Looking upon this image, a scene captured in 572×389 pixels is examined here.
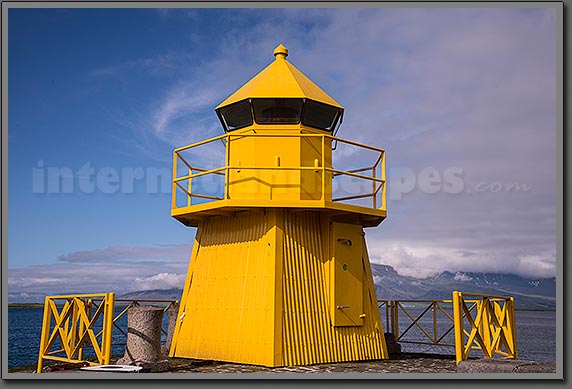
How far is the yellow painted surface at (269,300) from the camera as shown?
13.1 m

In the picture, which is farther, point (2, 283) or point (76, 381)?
point (2, 283)

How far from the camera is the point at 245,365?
13.0 meters

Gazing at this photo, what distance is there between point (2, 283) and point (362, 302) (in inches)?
306

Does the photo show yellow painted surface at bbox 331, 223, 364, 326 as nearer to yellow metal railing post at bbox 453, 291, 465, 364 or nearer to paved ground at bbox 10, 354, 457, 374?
paved ground at bbox 10, 354, 457, 374

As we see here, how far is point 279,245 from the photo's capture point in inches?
531

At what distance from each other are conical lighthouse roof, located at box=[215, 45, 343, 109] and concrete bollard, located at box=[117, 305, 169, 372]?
5.30m

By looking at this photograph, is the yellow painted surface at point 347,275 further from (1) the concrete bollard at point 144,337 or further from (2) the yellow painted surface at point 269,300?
(1) the concrete bollard at point 144,337

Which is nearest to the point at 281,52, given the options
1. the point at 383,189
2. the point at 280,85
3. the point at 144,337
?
the point at 280,85

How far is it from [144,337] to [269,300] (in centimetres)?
263

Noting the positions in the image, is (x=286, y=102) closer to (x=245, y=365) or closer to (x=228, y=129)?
(x=228, y=129)

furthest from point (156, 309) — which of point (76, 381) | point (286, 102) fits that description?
point (286, 102)

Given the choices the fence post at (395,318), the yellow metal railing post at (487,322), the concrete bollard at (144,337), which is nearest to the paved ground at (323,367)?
the concrete bollard at (144,337)

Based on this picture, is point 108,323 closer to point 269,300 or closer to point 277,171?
point 269,300

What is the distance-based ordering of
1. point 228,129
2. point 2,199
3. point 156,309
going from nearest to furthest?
point 2,199
point 156,309
point 228,129
